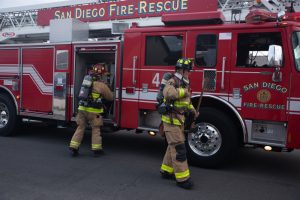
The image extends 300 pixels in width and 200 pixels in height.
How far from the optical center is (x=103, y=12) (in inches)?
415

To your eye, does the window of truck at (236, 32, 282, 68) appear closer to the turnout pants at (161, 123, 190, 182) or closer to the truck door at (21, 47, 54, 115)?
the turnout pants at (161, 123, 190, 182)

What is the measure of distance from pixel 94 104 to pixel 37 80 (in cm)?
193

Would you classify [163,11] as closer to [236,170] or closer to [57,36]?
[57,36]

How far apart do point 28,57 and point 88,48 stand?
5.61ft

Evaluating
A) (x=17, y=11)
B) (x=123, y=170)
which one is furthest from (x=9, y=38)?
(x=123, y=170)

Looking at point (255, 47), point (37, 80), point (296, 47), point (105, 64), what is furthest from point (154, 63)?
point (37, 80)

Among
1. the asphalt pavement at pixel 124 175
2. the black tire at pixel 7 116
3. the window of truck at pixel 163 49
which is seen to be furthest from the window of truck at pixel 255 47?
the black tire at pixel 7 116

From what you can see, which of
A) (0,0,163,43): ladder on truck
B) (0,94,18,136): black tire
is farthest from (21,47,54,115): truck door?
(0,0,163,43): ladder on truck

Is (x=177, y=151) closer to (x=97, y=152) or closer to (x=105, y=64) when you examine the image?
(x=97, y=152)

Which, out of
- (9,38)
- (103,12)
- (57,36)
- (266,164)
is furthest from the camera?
(9,38)

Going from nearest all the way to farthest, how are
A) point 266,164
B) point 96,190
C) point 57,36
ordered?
point 96,190 < point 266,164 < point 57,36

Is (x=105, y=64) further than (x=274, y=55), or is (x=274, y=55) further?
(x=105, y=64)

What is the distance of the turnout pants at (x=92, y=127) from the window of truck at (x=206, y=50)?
6.96 feet

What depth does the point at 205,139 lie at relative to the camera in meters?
6.02
